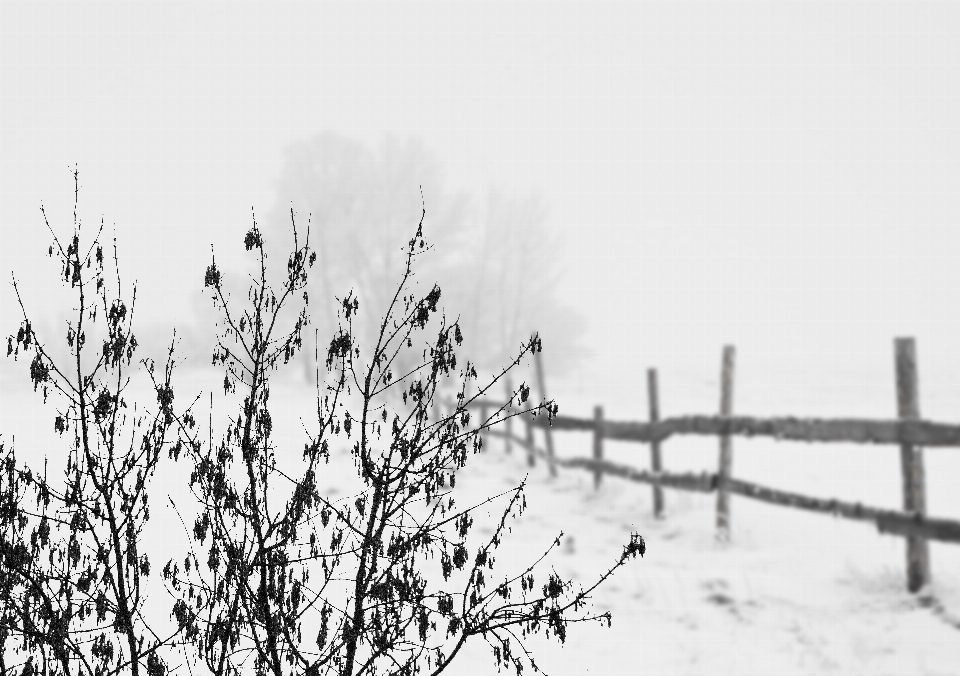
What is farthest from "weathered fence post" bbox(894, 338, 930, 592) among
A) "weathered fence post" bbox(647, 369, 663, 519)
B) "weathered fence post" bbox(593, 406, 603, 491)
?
"weathered fence post" bbox(593, 406, 603, 491)

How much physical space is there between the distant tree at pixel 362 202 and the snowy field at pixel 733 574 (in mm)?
13317

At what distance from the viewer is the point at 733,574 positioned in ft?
18.7

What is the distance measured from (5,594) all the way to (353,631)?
3.24 feet

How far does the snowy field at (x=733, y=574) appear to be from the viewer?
4145 mm

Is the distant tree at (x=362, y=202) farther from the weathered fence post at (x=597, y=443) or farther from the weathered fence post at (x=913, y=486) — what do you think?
the weathered fence post at (x=913, y=486)

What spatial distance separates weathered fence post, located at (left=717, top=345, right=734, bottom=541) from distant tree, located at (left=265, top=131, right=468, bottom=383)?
1757cm

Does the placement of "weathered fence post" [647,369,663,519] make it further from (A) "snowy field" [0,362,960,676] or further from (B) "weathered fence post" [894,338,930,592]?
(B) "weathered fence post" [894,338,930,592]

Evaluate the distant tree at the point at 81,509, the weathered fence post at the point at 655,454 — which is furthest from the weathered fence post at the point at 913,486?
the distant tree at the point at 81,509

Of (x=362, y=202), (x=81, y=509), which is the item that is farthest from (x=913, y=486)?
(x=362, y=202)

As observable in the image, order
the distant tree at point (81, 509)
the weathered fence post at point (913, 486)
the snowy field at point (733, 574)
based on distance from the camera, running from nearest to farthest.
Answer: the distant tree at point (81, 509) < the snowy field at point (733, 574) < the weathered fence post at point (913, 486)

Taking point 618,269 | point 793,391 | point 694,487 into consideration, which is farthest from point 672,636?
point 618,269

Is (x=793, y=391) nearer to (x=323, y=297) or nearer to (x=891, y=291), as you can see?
(x=323, y=297)

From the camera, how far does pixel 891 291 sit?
270ft

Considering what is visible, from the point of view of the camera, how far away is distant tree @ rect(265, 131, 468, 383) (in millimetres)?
24250
